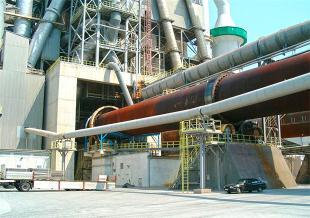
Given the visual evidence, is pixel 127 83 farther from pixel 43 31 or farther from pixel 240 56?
pixel 240 56

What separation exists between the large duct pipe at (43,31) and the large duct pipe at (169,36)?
57.3 ft

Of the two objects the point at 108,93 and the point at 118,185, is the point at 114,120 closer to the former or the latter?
the point at 118,185

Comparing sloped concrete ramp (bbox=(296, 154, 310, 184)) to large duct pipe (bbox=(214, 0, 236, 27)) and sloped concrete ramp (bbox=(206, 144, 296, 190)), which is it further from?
large duct pipe (bbox=(214, 0, 236, 27))

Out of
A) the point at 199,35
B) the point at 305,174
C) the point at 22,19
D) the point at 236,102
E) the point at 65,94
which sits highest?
the point at 199,35

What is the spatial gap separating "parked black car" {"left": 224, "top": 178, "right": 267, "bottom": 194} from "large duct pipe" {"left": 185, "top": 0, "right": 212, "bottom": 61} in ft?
143

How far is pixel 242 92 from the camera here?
3075 centimetres

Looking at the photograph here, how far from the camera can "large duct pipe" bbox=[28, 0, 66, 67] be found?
6056 cm

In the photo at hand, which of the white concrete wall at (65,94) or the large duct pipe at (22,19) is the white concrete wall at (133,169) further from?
the large duct pipe at (22,19)

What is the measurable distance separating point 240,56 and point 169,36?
28.5 meters

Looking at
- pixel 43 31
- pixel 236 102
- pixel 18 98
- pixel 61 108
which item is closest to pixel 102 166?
pixel 61 108

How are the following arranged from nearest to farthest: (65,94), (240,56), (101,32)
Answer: (240,56) → (65,94) → (101,32)

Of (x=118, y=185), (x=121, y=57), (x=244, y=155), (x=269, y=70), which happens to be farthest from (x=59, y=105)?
(x=269, y=70)

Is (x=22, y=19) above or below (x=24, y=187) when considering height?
Result: above


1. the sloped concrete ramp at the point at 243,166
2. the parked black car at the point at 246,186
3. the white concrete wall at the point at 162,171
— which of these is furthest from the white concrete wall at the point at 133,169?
the parked black car at the point at 246,186
